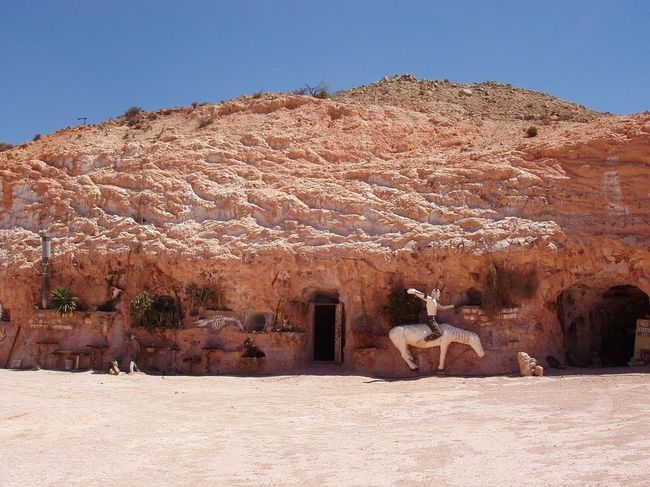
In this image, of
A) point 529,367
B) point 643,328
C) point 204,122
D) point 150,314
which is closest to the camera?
point 529,367

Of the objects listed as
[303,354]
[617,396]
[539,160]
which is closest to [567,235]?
[539,160]

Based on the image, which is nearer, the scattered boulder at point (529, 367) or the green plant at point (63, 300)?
the scattered boulder at point (529, 367)

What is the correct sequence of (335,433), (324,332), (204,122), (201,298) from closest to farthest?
(335,433) < (201,298) < (324,332) < (204,122)

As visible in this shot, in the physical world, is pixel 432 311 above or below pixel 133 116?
below

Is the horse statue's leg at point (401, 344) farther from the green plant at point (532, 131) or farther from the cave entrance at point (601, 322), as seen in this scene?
the green plant at point (532, 131)

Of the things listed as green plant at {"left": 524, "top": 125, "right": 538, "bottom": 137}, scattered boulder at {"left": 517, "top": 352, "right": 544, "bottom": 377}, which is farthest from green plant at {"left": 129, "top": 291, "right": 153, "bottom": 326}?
green plant at {"left": 524, "top": 125, "right": 538, "bottom": 137}

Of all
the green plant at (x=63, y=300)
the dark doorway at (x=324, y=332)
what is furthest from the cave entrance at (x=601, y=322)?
the green plant at (x=63, y=300)

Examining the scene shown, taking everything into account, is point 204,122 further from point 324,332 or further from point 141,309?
point 324,332

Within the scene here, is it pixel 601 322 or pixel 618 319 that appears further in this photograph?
pixel 618 319

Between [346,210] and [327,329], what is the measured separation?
3.89 meters

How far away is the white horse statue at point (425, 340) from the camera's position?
53.0ft

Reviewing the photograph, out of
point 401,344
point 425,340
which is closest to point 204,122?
point 401,344

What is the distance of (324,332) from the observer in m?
20.5

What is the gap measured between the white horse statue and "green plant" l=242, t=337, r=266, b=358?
12.6 feet
